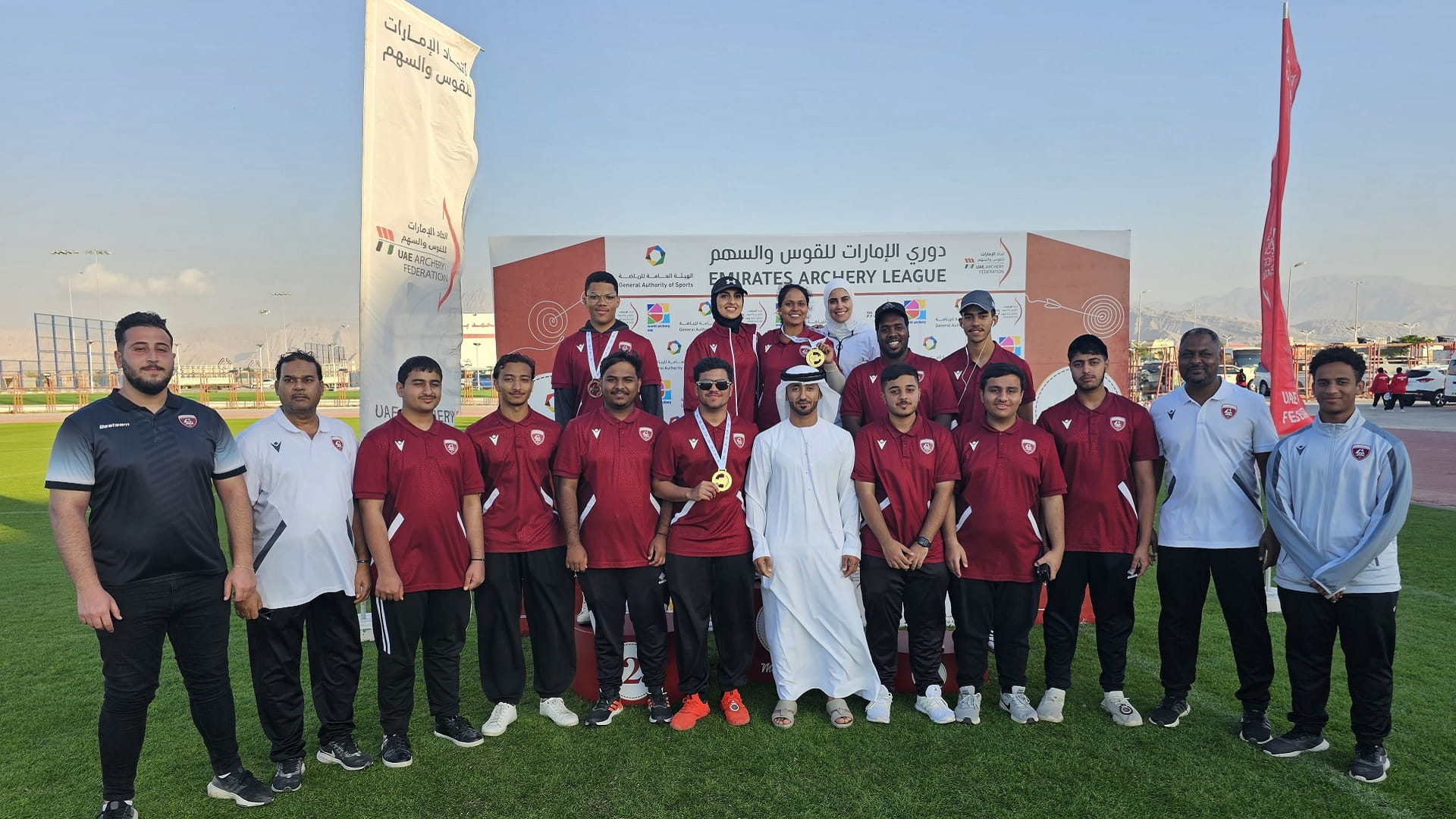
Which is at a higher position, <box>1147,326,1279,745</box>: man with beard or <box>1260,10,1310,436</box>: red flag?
<box>1260,10,1310,436</box>: red flag

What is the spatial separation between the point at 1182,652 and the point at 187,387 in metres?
66.3

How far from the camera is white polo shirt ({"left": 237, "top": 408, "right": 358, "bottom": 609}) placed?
143 inches

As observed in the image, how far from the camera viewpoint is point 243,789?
Answer: 3.56 m

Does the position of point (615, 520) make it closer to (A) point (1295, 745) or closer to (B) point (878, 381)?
(B) point (878, 381)

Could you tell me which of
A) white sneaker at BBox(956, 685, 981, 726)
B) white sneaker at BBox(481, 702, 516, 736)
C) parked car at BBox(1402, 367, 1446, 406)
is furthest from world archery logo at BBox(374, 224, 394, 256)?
parked car at BBox(1402, 367, 1446, 406)

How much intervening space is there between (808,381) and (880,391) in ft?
2.79

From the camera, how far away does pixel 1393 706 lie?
450 centimetres

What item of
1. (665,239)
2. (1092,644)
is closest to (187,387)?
(665,239)

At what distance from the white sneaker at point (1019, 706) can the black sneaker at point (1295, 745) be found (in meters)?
1.10

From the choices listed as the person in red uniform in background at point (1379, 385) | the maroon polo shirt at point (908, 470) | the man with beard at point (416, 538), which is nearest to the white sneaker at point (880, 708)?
the maroon polo shirt at point (908, 470)

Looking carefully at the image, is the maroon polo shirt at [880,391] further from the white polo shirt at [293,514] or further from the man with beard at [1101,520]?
the white polo shirt at [293,514]

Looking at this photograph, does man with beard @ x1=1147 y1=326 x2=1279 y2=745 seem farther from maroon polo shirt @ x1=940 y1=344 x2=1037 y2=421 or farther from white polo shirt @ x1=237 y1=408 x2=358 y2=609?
white polo shirt @ x1=237 y1=408 x2=358 y2=609

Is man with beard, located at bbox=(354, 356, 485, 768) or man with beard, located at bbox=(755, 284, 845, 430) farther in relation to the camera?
man with beard, located at bbox=(755, 284, 845, 430)

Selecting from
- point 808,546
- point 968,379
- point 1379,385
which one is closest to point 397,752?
point 808,546
